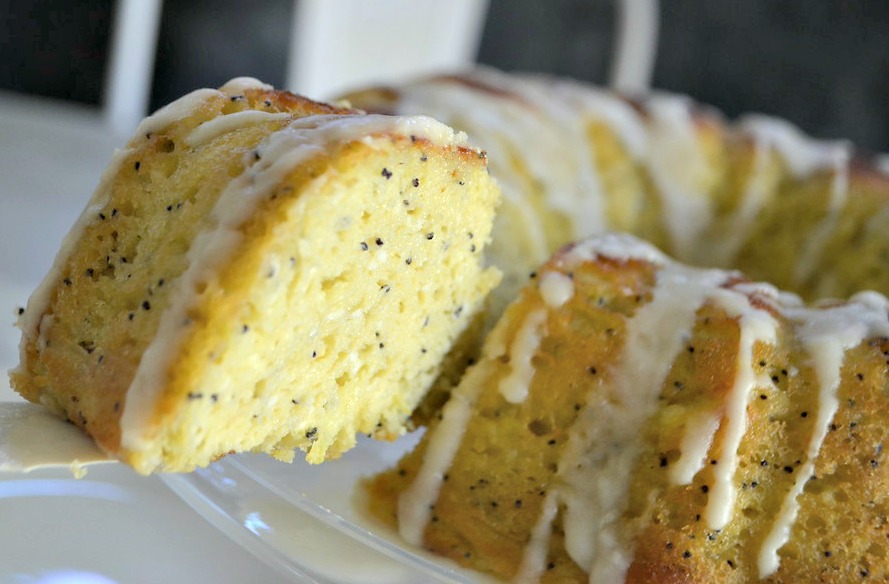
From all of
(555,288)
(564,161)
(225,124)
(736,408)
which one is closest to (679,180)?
(564,161)

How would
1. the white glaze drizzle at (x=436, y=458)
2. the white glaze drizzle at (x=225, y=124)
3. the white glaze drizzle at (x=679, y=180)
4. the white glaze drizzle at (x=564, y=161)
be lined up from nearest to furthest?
the white glaze drizzle at (x=225, y=124) → the white glaze drizzle at (x=436, y=458) → the white glaze drizzle at (x=564, y=161) → the white glaze drizzle at (x=679, y=180)

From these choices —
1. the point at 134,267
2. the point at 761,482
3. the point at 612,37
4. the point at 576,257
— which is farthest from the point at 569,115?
the point at 612,37

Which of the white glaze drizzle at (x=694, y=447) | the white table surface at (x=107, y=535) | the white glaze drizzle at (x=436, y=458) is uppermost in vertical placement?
the white glaze drizzle at (x=694, y=447)

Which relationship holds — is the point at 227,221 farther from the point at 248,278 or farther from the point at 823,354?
the point at 823,354

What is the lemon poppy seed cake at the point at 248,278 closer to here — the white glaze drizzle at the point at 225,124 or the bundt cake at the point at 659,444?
the white glaze drizzle at the point at 225,124

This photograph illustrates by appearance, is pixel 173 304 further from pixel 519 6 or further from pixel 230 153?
pixel 519 6

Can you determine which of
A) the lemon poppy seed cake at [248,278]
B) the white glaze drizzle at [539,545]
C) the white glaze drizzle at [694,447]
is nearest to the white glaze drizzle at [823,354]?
the white glaze drizzle at [694,447]

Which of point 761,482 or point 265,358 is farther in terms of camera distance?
point 761,482
